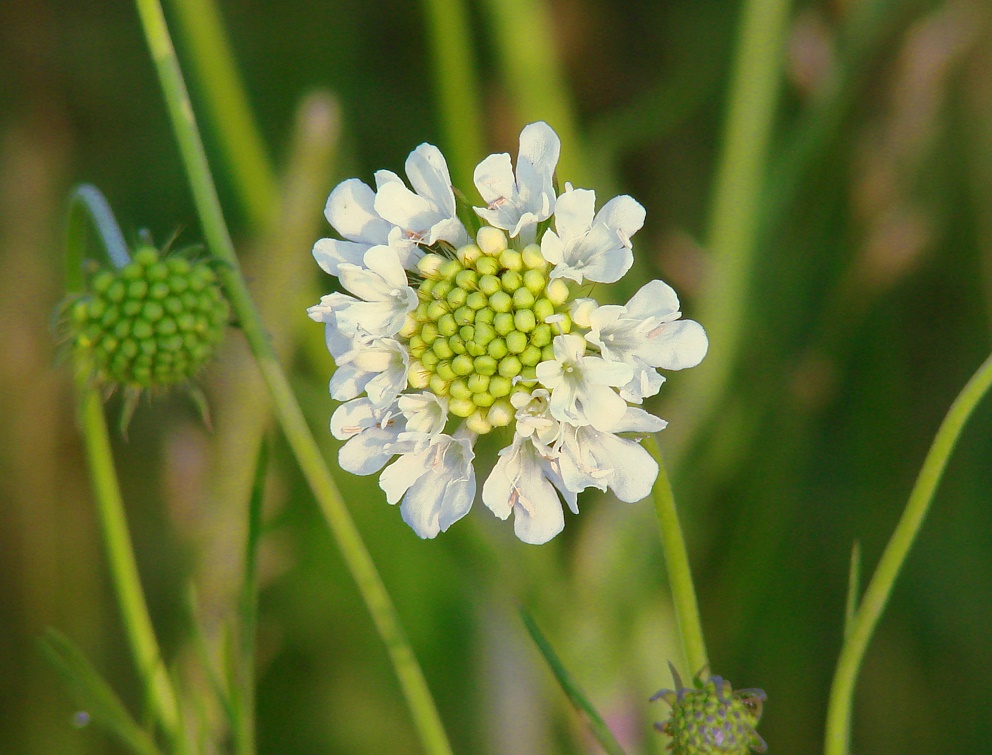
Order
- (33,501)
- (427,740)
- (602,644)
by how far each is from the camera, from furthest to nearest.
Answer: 1. (33,501)
2. (602,644)
3. (427,740)

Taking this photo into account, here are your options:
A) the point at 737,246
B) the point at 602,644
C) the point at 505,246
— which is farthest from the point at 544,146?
the point at 602,644

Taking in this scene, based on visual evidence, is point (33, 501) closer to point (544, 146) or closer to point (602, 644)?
point (602, 644)

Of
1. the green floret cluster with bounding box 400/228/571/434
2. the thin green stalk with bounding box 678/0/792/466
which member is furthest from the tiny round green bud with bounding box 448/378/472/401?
the thin green stalk with bounding box 678/0/792/466

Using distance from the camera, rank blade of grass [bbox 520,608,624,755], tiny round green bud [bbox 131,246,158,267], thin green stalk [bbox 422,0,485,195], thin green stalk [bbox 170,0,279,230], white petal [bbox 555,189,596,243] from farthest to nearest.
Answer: thin green stalk [bbox 422,0,485,195] < thin green stalk [bbox 170,0,279,230] < tiny round green bud [bbox 131,246,158,267] < blade of grass [bbox 520,608,624,755] < white petal [bbox 555,189,596,243]

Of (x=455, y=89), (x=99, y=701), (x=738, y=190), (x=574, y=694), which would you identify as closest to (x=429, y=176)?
(x=574, y=694)

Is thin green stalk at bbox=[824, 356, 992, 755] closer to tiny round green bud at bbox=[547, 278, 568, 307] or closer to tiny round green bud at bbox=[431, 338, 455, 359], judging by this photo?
tiny round green bud at bbox=[547, 278, 568, 307]

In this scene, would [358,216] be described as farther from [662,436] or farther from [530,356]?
[662,436]

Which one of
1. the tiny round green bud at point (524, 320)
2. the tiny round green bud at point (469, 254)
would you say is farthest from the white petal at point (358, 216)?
the tiny round green bud at point (524, 320)
